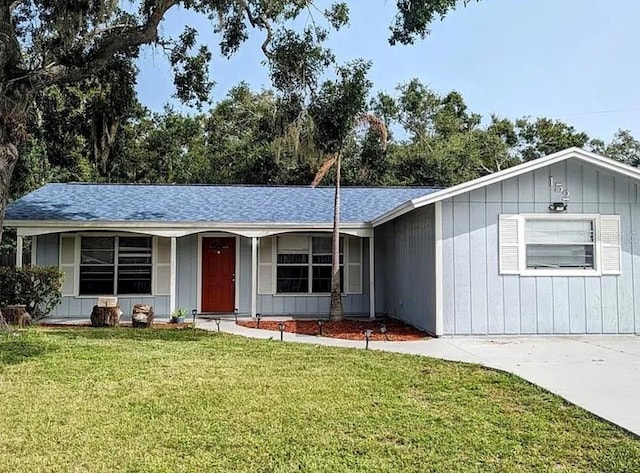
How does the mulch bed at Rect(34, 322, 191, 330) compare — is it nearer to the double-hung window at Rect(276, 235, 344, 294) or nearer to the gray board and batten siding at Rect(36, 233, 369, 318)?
the gray board and batten siding at Rect(36, 233, 369, 318)

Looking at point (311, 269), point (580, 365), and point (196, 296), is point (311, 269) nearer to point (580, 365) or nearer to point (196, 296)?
point (196, 296)

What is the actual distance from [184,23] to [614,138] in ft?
99.6

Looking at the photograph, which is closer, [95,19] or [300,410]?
[300,410]

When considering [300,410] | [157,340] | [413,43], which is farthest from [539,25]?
[300,410]

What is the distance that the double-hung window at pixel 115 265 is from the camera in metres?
12.6

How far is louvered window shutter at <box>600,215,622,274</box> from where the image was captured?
975 cm

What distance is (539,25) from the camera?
1492 cm

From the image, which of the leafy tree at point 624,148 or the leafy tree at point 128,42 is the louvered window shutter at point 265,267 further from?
the leafy tree at point 624,148

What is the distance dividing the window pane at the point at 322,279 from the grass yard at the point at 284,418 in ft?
18.9

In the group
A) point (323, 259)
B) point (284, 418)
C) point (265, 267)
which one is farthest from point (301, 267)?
point (284, 418)

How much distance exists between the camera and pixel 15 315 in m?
10.7

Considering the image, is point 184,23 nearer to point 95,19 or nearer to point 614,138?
point 95,19

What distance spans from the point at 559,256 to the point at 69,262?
10.4 metres

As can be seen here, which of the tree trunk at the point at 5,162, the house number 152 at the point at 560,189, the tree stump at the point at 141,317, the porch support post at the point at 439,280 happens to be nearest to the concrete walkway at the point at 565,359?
the porch support post at the point at 439,280
